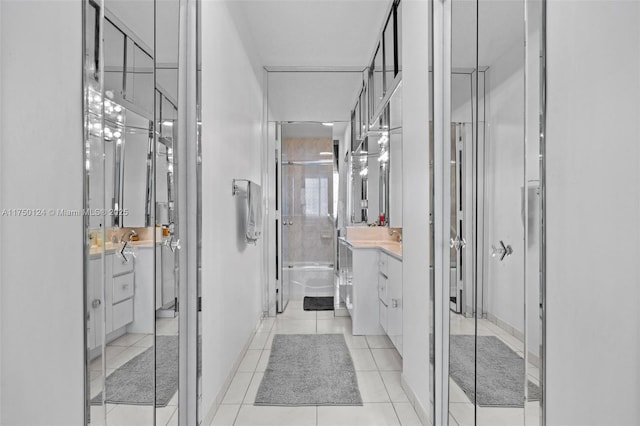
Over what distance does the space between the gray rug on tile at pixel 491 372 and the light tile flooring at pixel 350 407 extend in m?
0.59

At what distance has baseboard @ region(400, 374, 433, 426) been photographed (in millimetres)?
1806

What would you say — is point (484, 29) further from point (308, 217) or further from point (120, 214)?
point (308, 217)

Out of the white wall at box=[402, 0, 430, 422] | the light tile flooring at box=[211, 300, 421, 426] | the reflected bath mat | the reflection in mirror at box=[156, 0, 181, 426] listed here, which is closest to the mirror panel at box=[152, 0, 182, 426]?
the reflection in mirror at box=[156, 0, 181, 426]

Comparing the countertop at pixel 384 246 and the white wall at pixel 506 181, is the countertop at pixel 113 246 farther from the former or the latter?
the countertop at pixel 384 246

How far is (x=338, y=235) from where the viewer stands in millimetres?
5062

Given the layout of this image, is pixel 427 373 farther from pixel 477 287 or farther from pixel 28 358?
pixel 28 358

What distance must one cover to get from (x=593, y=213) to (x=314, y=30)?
2.96 metres

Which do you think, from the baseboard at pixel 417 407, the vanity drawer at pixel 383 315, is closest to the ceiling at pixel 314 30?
the vanity drawer at pixel 383 315

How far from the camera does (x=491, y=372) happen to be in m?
1.25

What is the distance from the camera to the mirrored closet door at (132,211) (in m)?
0.99

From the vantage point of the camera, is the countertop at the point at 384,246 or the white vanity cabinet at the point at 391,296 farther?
the countertop at the point at 384,246

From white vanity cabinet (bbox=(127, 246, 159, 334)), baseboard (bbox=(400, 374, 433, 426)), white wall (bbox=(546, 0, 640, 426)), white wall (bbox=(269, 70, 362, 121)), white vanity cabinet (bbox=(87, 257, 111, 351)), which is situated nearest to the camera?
white wall (bbox=(546, 0, 640, 426))

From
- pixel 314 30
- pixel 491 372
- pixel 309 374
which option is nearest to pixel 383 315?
pixel 309 374

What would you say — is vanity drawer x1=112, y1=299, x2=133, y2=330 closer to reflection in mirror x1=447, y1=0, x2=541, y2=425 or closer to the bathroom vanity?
reflection in mirror x1=447, y1=0, x2=541, y2=425
